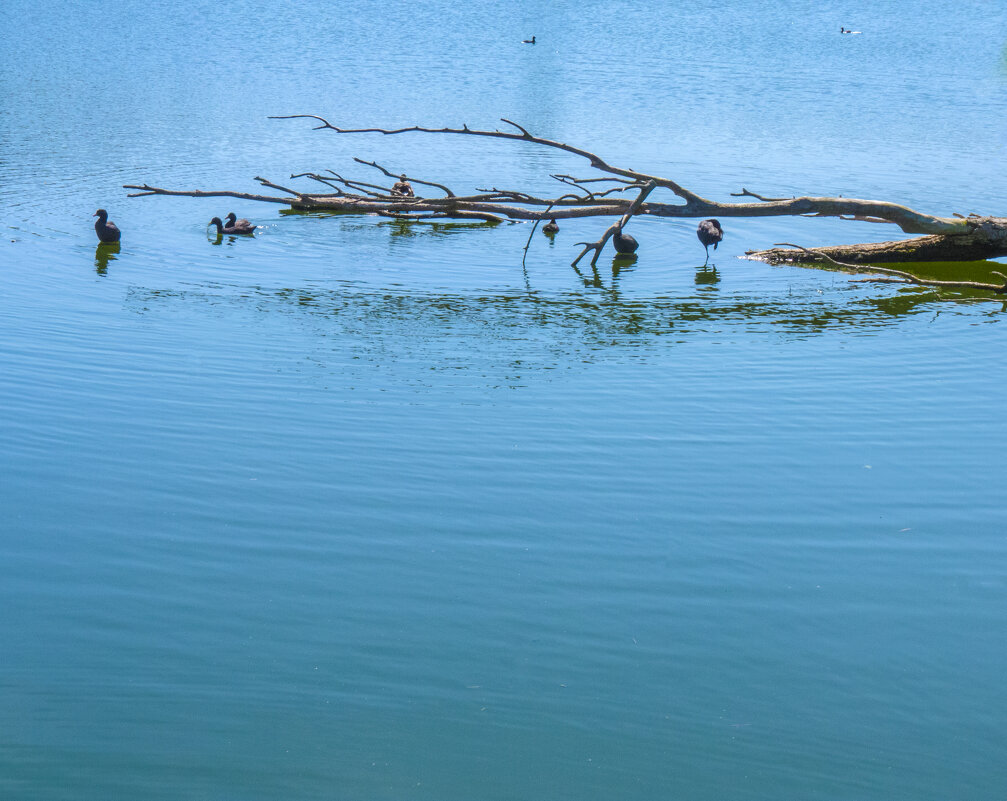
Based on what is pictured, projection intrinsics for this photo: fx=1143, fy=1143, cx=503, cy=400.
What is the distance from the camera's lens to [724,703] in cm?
443

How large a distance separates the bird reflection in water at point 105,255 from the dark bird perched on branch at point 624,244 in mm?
5583

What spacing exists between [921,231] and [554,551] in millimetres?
9116

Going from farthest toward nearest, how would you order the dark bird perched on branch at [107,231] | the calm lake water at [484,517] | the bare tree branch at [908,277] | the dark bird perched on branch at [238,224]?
the dark bird perched on branch at [238,224] < the dark bird perched on branch at [107,231] < the bare tree branch at [908,277] < the calm lake water at [484,517]

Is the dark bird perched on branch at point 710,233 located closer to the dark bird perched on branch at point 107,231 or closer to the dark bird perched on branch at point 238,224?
the dark bird perched on branch at point 238,224

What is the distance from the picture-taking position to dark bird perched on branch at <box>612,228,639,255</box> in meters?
13.1

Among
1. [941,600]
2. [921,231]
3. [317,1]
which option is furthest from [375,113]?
[317,1]

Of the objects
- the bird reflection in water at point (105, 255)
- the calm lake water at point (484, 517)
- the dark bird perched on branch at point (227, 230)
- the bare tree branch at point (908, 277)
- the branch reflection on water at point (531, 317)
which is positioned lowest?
the calm lake water at point (484, 517)

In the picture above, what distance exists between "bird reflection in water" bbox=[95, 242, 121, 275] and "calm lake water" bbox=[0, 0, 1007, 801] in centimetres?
10

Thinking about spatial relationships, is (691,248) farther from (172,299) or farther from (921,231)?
(172,299)

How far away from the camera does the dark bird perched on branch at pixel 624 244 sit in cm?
1314

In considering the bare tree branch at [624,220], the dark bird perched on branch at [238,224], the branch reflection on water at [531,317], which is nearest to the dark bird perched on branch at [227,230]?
the dark bird perched on branch at [238,224]

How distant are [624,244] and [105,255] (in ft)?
19.1

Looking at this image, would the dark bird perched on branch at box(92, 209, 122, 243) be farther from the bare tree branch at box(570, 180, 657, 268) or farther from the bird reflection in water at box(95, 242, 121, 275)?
the bare tree branch at box(570, 180, 657, 268)

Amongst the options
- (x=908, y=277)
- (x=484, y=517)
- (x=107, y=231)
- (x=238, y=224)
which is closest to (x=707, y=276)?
(x=908, y=277)
